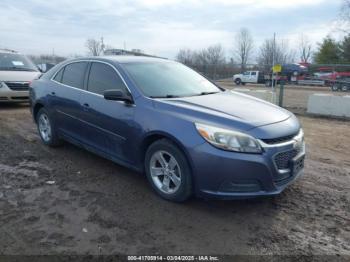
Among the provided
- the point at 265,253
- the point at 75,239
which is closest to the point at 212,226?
the point at 265,253

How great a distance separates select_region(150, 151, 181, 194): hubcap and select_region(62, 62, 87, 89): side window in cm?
188

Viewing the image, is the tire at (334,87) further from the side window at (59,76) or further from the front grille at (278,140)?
the front grille at (278,140)

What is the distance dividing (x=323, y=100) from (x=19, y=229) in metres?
9.68

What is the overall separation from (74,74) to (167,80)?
5.51ft

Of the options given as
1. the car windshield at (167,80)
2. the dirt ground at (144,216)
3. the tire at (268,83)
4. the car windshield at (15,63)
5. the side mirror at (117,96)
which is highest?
the car windshield at (15,63)

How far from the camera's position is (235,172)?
3.27m

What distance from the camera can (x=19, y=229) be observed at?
10.6 feet

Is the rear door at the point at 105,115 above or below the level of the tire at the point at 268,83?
above

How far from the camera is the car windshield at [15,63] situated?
10648mm

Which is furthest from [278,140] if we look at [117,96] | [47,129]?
[47,129]

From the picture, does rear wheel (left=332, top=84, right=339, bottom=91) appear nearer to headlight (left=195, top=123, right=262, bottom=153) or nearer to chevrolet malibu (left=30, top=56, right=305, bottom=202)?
chevrolet malibu (left=30, top=56, right=305, bottom=202)

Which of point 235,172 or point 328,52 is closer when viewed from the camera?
point 235,172

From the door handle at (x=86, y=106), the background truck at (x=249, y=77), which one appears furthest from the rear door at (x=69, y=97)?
the background truck at (x=249, y=77)

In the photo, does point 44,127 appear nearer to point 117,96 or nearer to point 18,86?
point 117,96
